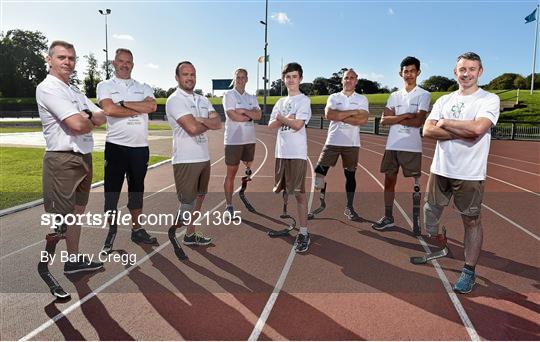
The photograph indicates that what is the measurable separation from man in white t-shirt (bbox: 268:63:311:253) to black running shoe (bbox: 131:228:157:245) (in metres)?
1.92

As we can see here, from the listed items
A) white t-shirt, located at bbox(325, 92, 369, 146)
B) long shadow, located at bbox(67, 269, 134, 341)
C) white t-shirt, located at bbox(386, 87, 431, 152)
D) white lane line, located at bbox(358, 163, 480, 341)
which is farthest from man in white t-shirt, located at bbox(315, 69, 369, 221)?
long shadow, located at bbox(67, 269, 134, 341)

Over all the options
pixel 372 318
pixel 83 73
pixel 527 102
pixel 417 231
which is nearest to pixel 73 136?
pixel 372 318

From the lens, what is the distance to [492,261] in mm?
4383

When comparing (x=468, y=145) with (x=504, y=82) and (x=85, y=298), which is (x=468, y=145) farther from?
(x=504, y=82)

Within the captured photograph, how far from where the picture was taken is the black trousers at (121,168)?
15.1ft

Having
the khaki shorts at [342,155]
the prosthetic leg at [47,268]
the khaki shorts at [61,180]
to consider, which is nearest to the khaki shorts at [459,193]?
the khaki shorts at [342,155]

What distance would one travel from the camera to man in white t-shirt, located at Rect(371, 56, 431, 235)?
5.17 m

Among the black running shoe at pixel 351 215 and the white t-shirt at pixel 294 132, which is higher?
the white t-shirt at pixel 294 132

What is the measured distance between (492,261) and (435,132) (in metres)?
1.81

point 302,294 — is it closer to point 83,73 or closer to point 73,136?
point 73,136

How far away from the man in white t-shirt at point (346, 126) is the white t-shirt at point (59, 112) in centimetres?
338

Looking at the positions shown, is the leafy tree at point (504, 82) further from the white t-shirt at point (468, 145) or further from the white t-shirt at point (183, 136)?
the white t-shirt at point (183, 136)

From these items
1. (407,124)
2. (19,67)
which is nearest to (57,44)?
(407,124)

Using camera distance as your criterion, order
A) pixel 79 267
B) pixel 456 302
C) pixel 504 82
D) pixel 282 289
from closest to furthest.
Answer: pixel 456 302 → pixel 282 289 → pixel 79 267 → pixel 504 82
